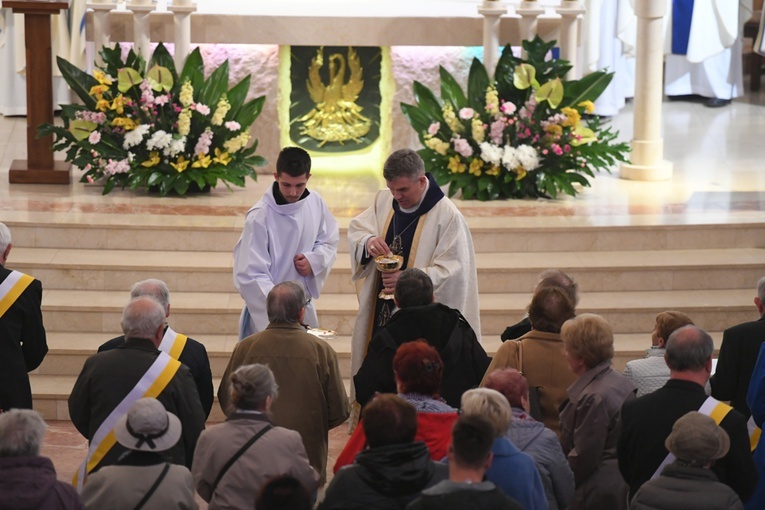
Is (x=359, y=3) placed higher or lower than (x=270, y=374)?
higher

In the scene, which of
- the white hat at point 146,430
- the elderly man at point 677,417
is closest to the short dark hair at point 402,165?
the elderly man at point 677,417

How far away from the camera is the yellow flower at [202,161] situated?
9750 mm

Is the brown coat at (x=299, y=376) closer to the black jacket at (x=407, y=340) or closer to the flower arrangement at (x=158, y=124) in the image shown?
the black jacket at (x=407, y=340)

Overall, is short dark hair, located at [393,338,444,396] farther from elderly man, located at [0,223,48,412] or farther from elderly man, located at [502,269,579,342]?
elderly man, located at [0,223,48,412]

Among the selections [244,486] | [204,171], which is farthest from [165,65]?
[244,486]

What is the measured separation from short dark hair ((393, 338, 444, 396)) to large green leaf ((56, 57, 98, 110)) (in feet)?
18.2

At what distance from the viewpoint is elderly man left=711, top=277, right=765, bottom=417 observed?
5.74 meters

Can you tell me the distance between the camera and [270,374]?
476cm

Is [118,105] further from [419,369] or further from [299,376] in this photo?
[419,369]

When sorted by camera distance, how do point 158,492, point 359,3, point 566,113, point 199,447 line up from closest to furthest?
point 158,492
point 199,447
point 566,113
point 359,3

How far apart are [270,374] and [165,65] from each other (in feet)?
18.3

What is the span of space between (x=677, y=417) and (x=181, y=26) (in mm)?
6269

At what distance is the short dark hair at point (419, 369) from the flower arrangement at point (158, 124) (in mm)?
5043

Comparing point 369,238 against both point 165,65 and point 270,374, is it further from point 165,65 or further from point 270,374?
point 165,65
